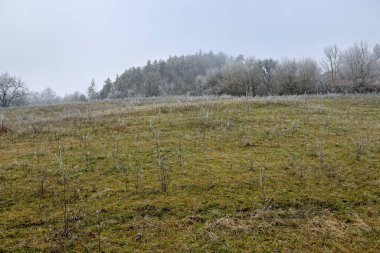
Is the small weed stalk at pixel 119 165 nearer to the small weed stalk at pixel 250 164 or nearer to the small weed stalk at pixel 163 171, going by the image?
the small weed stalk at pixel 163 171

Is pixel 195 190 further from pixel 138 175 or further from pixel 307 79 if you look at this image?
pixel 307 79

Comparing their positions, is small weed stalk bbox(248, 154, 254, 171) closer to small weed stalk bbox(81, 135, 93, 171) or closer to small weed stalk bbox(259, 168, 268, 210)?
small weed stalk bbox(259, 168, 268, 210)

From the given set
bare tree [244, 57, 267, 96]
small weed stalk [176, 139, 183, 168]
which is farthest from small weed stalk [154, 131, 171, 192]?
bare tree [244, 57, 267, 96]

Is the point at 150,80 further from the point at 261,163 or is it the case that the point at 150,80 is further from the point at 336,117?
the point at 261,163

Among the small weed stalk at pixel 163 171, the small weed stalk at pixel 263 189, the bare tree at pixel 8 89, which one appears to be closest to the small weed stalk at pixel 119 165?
the small weed stalk at pixel 163 171

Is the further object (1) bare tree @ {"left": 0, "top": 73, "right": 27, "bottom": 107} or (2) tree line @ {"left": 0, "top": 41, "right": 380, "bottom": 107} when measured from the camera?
(1) bare tree @ {"left": 0, "top": 73, "right": 27, "bottom": 107}

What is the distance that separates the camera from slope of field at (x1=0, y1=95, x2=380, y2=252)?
7.35 metres

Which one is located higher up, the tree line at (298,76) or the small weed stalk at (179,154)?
the tree line at (298,76)

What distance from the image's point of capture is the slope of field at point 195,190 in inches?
289

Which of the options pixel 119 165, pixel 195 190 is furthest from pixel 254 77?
pixel 195 190

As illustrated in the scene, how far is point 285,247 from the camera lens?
7.04 m

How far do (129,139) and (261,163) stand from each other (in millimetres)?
7044

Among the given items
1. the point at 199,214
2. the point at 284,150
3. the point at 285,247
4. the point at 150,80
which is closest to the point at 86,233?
the point at 199,214

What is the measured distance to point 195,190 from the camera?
9719mm
